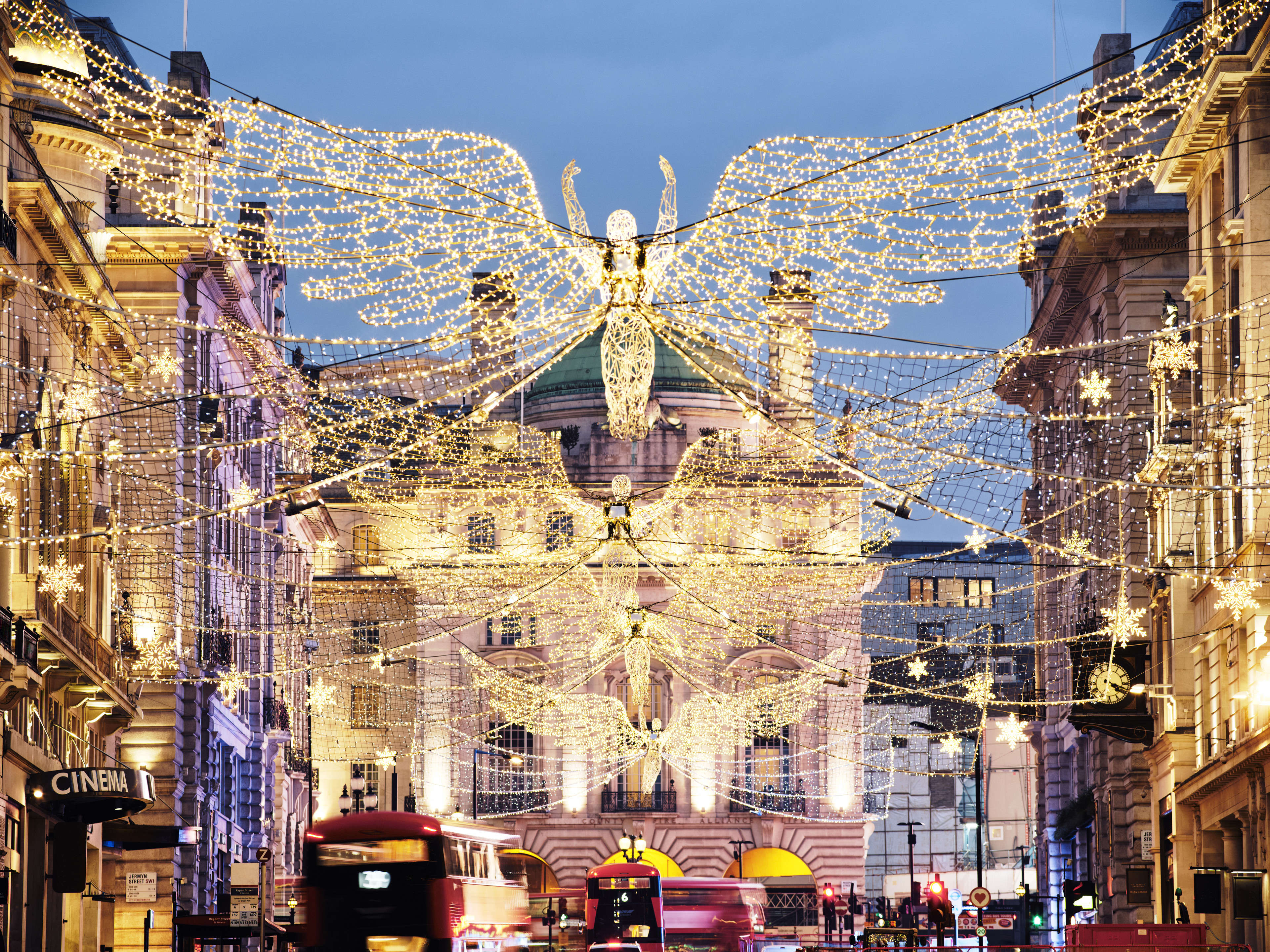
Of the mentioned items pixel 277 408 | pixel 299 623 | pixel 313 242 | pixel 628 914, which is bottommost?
pixel 628 914

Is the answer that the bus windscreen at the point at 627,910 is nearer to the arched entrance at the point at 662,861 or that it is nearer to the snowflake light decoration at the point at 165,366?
the snowflake light decoration at the point at 165,366

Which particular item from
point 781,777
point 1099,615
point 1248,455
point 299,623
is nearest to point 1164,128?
point 1099,615

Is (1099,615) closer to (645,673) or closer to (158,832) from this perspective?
(645,673)

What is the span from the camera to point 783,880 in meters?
73.5

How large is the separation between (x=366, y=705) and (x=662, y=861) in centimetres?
1296

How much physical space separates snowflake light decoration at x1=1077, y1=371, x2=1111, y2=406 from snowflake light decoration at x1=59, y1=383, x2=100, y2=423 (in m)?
15.8

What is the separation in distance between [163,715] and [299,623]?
5.70 meters

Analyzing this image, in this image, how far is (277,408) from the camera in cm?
5756

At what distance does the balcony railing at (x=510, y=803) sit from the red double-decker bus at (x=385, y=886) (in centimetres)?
4357

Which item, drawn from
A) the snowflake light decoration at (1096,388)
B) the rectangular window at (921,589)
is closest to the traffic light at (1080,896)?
the snowflake light decoration at (1096,388)

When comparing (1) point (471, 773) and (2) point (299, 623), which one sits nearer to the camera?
(2) point (299, 623)

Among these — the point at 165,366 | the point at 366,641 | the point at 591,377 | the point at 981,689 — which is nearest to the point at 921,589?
the point at 591,377

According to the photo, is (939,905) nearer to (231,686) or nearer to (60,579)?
(231,686)

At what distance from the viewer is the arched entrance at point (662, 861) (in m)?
72.6
